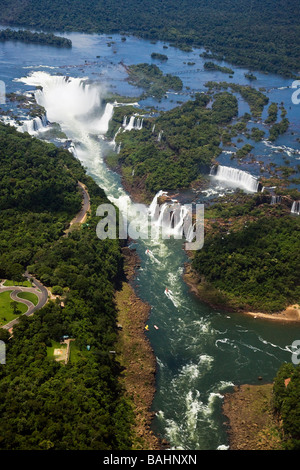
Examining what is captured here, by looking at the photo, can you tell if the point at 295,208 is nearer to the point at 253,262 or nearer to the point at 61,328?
the point at 253,262

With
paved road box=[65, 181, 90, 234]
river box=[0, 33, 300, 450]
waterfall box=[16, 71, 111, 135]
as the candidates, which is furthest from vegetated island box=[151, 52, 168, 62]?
paved road box=[65, 181, 90, 234]

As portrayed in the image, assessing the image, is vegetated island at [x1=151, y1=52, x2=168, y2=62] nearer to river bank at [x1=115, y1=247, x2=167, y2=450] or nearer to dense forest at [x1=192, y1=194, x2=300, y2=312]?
dense forest at [x1=192, y1=194, x2=300, y2=312]

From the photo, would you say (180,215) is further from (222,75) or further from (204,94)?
(222,75)

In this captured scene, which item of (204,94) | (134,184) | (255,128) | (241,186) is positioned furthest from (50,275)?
(204,94)

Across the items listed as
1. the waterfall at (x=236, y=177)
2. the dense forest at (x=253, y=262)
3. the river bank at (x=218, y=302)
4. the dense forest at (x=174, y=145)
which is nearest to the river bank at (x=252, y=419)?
the river bank at (x=218, y=302)

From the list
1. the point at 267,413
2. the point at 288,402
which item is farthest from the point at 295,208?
the point at 288,402
